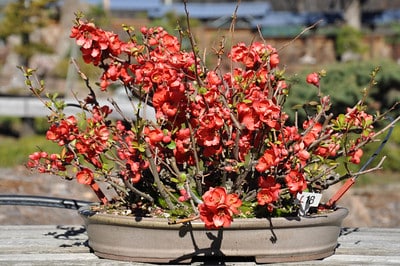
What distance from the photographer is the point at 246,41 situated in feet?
52.4

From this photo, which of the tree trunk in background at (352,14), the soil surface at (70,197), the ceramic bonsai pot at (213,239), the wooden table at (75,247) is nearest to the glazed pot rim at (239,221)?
the ceramic bonsai pot at (213,239)

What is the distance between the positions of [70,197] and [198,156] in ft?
18.8

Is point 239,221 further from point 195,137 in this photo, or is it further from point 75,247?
point 75,247

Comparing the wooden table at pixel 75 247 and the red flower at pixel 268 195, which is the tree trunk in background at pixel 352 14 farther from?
the red flower at pixel 268 195

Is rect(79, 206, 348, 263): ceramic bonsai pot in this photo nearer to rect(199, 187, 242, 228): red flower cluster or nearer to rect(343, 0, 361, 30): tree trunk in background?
rect(199, 187, 242, 228): red flower cluster

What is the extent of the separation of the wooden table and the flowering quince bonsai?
185 millimetres

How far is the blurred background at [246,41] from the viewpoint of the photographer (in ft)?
25.6

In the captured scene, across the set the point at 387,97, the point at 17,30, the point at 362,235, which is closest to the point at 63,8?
the point at 17,30

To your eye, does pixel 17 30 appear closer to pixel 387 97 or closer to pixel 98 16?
pixel 98 16

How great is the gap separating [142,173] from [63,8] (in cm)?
2196

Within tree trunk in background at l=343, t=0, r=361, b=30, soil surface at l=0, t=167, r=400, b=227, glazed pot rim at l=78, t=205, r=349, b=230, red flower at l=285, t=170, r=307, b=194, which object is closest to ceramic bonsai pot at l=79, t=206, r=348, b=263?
glazed pot rim at l=78, t=205, r=349, b=230

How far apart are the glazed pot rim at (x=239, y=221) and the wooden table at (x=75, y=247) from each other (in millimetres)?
114

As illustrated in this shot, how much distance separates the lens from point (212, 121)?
221 cm

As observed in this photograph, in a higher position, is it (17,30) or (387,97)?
(17,30)
